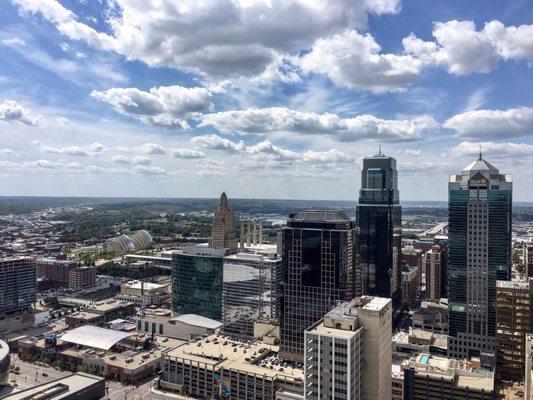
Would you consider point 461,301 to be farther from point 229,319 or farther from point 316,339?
point 316,339

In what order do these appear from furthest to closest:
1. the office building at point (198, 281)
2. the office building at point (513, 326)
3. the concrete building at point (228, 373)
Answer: the office building at point (198, 281), the office building at point (513, 326), the concrete building at point (228, 373)

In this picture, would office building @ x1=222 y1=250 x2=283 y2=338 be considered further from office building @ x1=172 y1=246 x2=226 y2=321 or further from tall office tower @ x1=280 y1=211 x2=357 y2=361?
tall office tower @ x1=280 y1=211 x2=357 y2=361

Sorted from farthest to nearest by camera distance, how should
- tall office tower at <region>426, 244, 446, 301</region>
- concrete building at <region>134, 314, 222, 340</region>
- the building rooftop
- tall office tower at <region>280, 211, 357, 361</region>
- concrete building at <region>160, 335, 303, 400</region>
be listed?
tall office tower at <region>426, 244, 446, 301</region> → concrete building at <region>134, 314, 222, 340</region> → tall office tower at <region>280, 211, 357, 361</region> → the building rooftop → concrete building at <region>160, 335, 303, 400</region>

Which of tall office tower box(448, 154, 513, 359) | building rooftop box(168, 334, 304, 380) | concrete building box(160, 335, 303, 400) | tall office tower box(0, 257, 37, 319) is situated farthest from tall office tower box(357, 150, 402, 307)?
tall office tower box(0, 257, 37, 319)

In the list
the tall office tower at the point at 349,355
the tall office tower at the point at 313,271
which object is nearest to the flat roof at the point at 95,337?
the tall office tower at the point at 313,271

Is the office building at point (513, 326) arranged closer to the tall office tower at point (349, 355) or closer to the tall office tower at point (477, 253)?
the tall office tower at point (477, 253)

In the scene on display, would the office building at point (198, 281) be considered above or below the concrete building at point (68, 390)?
above
